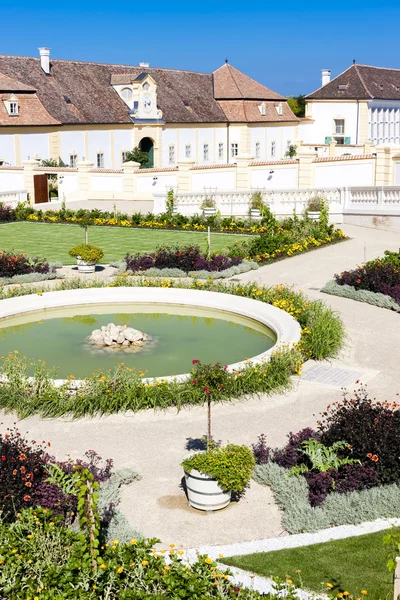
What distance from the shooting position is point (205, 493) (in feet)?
29.8

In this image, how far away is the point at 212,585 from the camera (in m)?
6.97

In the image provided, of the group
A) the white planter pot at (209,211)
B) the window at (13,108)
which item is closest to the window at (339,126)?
the window at (13,108)

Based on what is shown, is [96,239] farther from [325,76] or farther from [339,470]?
[325,76]

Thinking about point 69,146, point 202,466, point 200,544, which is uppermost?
point 69,146

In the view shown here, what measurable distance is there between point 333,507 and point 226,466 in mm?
1306

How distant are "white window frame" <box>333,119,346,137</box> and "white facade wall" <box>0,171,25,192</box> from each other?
1958 inches

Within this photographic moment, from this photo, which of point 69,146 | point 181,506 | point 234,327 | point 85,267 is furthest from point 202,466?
point 69,146

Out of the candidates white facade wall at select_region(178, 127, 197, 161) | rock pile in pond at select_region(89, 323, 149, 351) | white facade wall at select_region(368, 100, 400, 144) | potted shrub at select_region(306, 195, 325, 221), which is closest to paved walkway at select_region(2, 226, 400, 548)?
rock pile in pond at select_region(89, 323, 149, 351)

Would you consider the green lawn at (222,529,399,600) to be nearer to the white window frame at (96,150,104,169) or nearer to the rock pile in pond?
the rock pile in pond

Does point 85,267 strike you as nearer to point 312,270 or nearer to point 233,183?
point 312,270

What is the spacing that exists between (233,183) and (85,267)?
20916mm

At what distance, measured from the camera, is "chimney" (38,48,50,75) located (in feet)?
189

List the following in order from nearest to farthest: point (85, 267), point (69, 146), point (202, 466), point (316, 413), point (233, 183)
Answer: point (202, 466) < point (316, 413) < point (85, 267) < point (233, 183) < point (69, 146)

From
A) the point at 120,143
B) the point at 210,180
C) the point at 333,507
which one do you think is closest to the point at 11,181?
the point at 210,180
